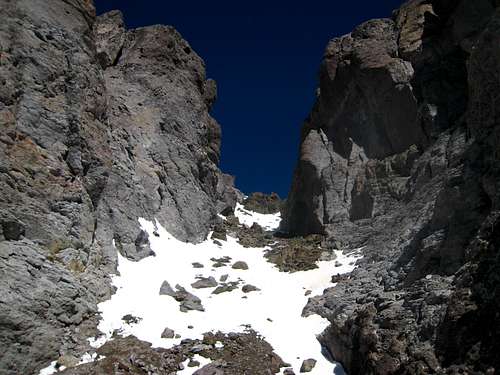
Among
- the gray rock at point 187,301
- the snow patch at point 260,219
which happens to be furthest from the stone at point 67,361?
the snow patch at point 260,219

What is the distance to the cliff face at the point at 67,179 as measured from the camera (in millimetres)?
15359

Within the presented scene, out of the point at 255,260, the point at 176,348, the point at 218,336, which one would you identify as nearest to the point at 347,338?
the point at 218,336

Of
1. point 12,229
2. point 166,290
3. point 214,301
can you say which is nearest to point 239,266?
point 214,301

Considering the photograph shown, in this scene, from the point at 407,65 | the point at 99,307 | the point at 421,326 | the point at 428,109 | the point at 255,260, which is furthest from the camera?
the point at 407,65

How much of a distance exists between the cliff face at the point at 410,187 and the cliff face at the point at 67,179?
37.3ft

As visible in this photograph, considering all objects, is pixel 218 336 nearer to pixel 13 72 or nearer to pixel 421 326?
pixel 421 326

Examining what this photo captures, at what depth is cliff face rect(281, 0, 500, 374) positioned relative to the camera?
460 inches

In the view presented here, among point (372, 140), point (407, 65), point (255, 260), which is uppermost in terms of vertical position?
point (407, 65)

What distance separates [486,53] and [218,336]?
1658 cm

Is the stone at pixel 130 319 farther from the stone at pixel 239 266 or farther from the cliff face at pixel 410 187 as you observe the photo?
the stone at pixel 239 266

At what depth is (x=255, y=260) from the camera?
110 ft

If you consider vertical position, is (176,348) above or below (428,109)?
below

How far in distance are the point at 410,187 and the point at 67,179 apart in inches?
845

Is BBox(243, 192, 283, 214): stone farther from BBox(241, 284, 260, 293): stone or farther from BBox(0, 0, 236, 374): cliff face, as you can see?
BBox(241, 284, 260, 293): stone
